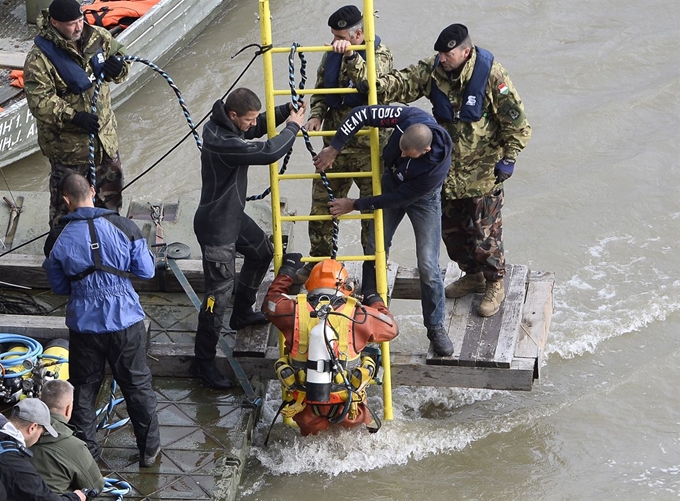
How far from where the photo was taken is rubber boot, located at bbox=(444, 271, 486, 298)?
29.5 feet

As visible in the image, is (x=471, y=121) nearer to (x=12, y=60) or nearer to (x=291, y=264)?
(x=291, y=264)

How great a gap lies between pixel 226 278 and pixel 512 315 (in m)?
2.25

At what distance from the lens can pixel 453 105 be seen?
8.12 metres

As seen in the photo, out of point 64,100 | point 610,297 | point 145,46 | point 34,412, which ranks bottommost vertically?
point 610,297

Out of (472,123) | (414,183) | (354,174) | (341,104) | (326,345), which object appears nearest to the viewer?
(326,345)

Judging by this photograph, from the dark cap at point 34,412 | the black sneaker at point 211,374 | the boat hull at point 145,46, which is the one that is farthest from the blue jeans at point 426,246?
the boat hull at point 145,46

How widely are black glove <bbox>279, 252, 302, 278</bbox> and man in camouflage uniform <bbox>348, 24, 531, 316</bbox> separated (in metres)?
1.19

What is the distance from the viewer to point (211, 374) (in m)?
8.56

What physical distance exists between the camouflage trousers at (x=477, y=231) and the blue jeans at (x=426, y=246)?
429 mm

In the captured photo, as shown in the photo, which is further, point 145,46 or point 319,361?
point 145,46

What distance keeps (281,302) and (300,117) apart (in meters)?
1.33

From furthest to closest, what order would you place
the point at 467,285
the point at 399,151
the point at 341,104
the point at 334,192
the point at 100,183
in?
the point at 100,183, the point at 467,285, the point at 334,192, the point at 341,104, the point at 399,151

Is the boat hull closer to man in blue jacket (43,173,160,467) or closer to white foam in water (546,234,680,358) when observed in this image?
man in blue jacket (43,173,160,467)

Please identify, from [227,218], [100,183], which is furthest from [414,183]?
[100,183]
